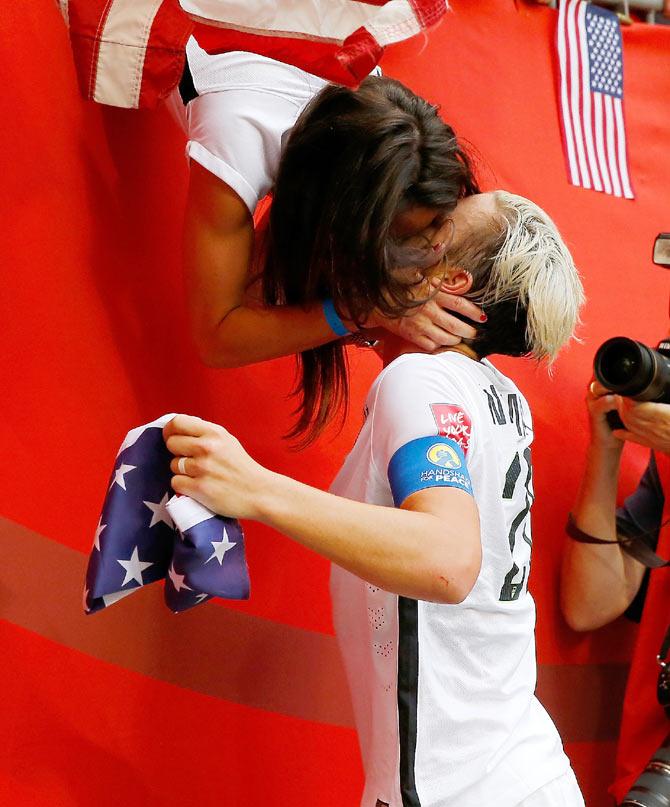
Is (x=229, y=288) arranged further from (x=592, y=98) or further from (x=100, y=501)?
(x=592, y=98)

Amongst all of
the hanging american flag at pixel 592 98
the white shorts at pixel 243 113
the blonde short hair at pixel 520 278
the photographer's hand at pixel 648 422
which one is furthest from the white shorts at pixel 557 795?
the hanging american flag at pixel 592 98

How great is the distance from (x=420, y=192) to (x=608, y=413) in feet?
2.53

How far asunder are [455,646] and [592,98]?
1.49m

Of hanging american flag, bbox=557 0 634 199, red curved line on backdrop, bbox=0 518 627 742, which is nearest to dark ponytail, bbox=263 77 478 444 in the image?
red curved line on backdrop, bbox=0 518 627 742

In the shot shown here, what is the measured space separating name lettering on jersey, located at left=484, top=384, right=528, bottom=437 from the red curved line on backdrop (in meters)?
0.60

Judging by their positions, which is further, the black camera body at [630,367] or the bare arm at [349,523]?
the black camera body at [630,367]

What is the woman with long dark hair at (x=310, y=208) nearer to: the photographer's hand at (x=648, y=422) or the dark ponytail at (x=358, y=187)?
the dark ponytail at (x=358, y=187)

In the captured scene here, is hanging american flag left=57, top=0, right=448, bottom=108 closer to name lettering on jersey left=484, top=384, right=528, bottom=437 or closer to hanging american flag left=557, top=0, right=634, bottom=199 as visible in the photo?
name lettering on jersey left=484, top=384, right=528, bottom=437

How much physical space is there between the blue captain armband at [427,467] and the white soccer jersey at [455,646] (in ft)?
0.16

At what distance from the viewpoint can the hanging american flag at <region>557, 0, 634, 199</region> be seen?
89.4 inches

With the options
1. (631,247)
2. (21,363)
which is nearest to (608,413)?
(631,247)

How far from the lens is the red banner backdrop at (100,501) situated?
147cm

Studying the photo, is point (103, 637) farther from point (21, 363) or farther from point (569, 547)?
point (569, 547)

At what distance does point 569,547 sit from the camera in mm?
1909
